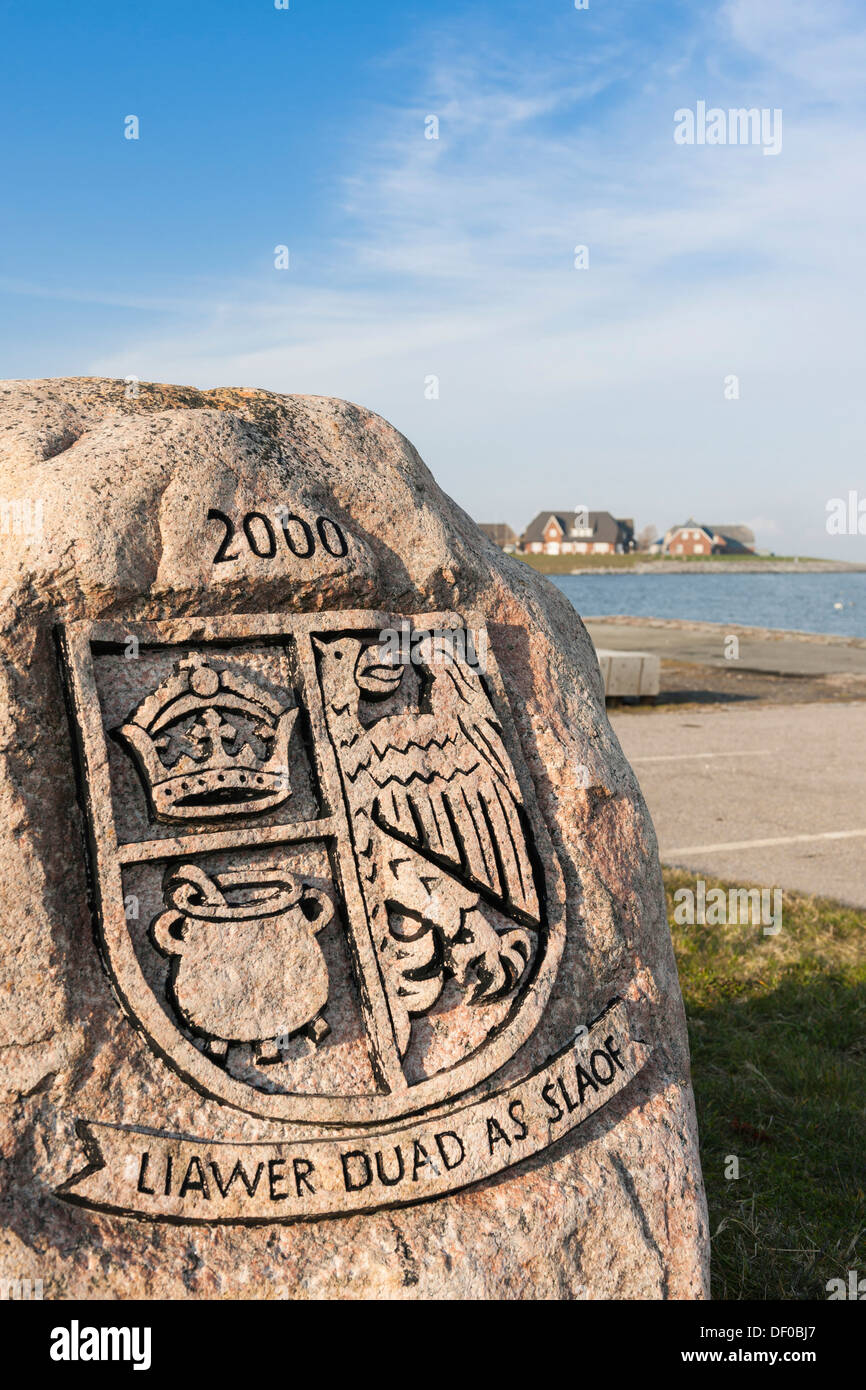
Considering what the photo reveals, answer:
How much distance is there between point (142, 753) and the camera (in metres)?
2.37

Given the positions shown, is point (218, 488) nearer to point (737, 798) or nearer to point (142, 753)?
point (142, 753)

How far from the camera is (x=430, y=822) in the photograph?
2.55 metres

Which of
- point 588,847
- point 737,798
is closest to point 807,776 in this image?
point 737,798

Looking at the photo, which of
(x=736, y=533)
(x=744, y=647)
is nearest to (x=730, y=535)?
(x=736, y=533)

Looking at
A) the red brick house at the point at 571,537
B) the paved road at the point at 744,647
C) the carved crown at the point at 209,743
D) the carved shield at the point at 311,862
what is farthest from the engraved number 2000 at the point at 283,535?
the red brick house at the point at 571,537

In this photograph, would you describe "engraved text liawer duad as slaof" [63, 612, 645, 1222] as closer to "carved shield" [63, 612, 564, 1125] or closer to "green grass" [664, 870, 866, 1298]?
"carved shield" [63, 612, 564, 1125]

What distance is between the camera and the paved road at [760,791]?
6434mm

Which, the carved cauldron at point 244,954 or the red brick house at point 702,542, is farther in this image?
the red brick house at point 702,542

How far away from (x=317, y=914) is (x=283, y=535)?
88cm

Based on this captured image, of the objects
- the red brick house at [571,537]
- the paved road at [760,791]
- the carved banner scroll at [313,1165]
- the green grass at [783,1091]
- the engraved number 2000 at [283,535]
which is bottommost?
the green grass at [783,1091]

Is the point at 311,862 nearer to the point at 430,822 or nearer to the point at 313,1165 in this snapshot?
the point at 430,822

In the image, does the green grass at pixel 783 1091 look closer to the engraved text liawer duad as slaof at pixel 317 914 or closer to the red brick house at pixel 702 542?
the engraved text liawer duad as slaof at pixel 317 914

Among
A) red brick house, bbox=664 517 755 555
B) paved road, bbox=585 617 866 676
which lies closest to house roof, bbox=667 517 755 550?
red brick house, bbox=664 517 755 555
